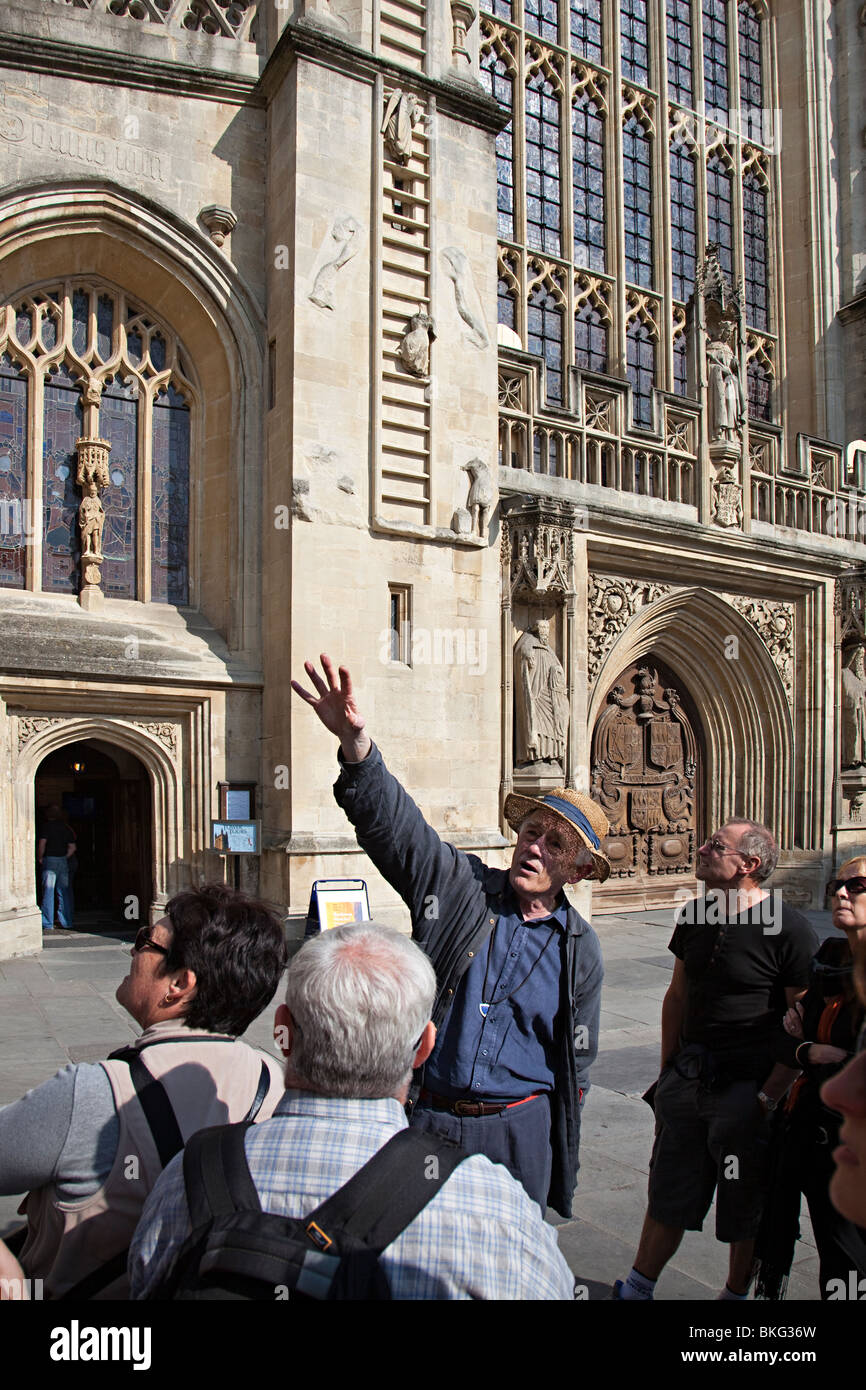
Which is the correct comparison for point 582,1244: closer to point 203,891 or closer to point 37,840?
point 203,891

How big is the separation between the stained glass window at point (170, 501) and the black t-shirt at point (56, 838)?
254 cm

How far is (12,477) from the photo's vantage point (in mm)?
9789

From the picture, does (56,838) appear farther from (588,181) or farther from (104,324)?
(588,181)

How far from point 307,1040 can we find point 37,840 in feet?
35.7

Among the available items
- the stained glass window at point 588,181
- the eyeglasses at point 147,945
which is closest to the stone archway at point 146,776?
the eyeglasses at point 147,945

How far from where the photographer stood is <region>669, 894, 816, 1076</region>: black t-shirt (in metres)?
3.37

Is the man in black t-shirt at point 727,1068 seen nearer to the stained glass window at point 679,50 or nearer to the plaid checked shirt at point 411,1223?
the plaid checked shirt at point 411,1223

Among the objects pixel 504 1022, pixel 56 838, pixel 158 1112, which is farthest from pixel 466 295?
pixel 158 1112

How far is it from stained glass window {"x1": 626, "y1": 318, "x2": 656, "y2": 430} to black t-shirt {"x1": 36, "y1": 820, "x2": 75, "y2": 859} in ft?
29.7

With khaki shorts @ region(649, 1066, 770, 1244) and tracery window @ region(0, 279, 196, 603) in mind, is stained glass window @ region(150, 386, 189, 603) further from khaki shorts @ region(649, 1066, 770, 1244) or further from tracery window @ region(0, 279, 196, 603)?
khaki shorts @ region(649, 1066, 770, 1244)

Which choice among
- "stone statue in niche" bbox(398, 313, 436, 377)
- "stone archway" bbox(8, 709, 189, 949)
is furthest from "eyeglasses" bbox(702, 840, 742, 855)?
"stone statue in niche" bbox(398, 313, 436, 377)

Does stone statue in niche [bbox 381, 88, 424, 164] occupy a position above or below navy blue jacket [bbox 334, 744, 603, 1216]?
above

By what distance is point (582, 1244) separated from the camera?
152 inches
